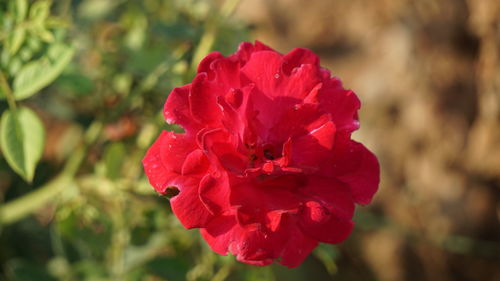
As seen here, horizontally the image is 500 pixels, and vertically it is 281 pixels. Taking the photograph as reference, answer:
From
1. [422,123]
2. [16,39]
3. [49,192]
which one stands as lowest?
[422,123]

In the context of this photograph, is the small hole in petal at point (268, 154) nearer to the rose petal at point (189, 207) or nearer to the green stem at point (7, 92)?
the rose petal at point (189, 207)

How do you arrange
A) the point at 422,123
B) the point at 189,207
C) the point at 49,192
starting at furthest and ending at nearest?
the point at 422,123
the point at 49,192
the point at 189,207

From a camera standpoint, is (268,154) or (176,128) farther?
(176,128)

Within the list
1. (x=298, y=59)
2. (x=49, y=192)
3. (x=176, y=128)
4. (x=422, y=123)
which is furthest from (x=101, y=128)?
(x=422, y=123)

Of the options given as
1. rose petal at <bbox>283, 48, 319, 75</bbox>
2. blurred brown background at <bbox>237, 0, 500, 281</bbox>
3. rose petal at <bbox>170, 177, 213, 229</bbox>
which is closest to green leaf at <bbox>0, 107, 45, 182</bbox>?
rose petal at <bbox>170, 177, 213, 229</bbox>

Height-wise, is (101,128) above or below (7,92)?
below

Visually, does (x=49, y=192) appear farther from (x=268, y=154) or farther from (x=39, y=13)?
(x=268, y=154)

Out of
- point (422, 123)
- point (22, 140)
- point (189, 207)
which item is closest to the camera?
point (189, 207)

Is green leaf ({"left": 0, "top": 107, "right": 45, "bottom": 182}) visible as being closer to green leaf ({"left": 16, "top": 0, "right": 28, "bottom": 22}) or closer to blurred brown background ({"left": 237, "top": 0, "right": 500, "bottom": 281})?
green leaf ({"left": 16, "top": 0, "right": 28, "bottom": 22})
